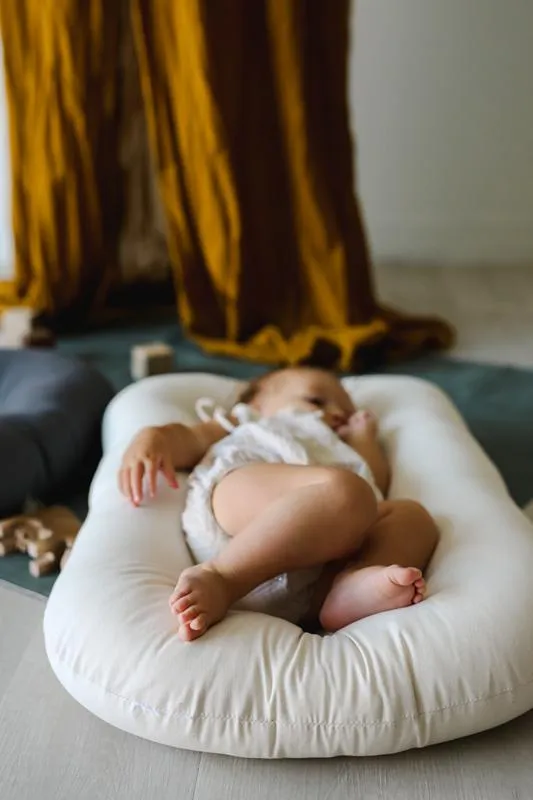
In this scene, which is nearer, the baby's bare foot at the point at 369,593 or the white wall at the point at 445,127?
the baby's bare foot at the point at 369,593

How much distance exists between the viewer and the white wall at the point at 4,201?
9.58 feet

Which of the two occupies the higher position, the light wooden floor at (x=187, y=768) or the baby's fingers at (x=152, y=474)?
the baby's fingers at (x=152, y=474)

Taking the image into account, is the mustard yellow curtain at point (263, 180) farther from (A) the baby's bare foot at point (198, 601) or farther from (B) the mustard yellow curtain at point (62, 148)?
(A) the baby's bare foot at point (198, 601)

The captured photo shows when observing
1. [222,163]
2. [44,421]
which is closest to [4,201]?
[222,163]

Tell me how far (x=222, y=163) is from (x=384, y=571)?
5.01 ft

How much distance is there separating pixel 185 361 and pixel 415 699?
61.3 inches

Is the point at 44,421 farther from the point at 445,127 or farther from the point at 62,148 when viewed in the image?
the point at 445,127

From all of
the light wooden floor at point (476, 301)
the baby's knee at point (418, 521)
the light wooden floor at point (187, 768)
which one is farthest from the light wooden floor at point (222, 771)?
the light wooden floor at point (476, 301)

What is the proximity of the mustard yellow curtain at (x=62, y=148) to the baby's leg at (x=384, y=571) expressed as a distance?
1.64m

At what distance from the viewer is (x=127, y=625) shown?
112 cm

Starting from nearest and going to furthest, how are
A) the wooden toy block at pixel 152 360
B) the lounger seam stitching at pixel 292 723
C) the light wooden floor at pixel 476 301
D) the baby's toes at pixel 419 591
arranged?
the lounger seam stitching at pixel 292 723, the baby's toes at pixel 419 591, the wooden toy block at pixel 152 360, the light wooden floor at pixel 476 301

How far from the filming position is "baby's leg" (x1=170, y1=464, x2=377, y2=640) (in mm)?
1137

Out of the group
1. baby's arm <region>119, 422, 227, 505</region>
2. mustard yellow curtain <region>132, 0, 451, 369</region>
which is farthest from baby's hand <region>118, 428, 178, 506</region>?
mustard yellow curtain <region>132, 0, 451, 369</region>

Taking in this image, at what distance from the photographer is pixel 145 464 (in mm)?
1416
